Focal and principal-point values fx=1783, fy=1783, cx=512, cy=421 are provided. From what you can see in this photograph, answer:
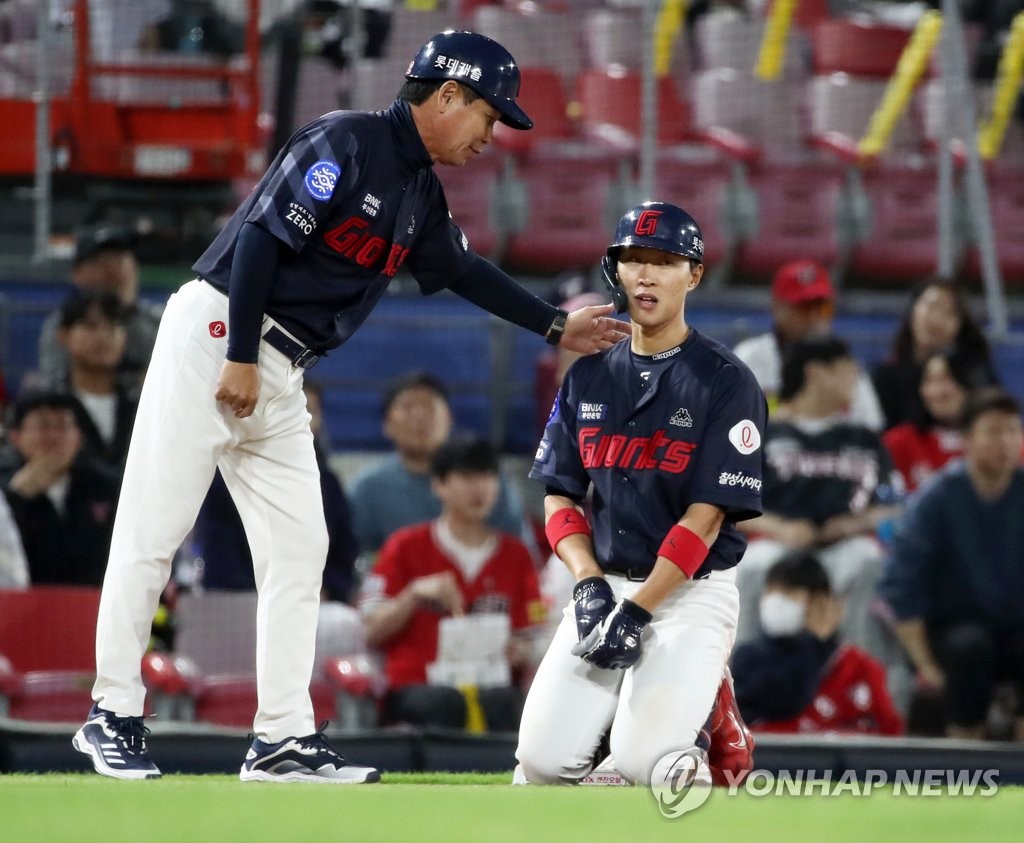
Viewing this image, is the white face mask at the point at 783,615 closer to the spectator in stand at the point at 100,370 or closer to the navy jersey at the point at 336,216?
the spectator in stand at the point at 100,370

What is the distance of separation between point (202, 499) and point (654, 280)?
125cm

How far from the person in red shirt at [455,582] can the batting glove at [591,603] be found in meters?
2.15

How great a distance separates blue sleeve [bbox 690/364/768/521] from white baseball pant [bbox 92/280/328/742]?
38.2 inches

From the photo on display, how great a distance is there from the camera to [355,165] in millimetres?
4266

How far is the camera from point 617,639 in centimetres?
426

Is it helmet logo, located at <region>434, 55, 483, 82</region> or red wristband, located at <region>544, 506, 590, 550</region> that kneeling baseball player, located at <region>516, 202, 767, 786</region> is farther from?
helmet logo, located at <region>434, 55, 483, 82</region>

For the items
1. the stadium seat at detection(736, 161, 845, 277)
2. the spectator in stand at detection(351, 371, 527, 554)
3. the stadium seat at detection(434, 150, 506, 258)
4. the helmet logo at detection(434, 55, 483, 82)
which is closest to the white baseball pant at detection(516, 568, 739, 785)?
the helmet logo at detection(434, 55, 483, 82)

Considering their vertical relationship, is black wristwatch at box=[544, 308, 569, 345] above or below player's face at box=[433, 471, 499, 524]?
above

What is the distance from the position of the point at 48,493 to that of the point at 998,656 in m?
3.67

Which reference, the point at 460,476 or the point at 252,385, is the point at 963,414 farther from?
the point at 252,385

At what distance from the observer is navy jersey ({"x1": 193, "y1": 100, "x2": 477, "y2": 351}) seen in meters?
4.20

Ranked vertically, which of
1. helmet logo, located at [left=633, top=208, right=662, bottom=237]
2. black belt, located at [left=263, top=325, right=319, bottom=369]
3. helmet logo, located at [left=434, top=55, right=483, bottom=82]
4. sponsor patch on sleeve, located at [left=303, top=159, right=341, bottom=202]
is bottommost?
black belt, located at [left=263, top=325, right=319, bottom=369]

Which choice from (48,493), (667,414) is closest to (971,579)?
(667,414)

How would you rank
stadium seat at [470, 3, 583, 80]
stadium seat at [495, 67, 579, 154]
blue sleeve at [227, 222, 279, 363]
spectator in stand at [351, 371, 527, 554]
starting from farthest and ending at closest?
1. stadium seat at [495, 67, 579, 154]
2. stadium seat at [470, 3, 583, 80]
3. spectator in stand at [351, 371, 527, 554]
4. blue sleeve at [227, 222, 279, 363]
